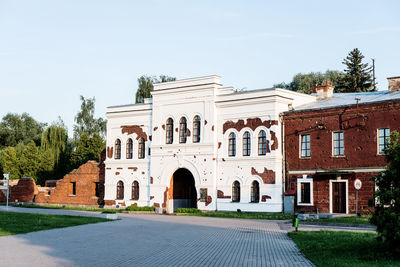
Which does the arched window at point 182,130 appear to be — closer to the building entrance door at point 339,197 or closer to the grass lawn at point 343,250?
the building entrance door at point 339,197

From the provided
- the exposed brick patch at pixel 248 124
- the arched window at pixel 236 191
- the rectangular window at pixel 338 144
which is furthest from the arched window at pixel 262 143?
the rectangular window at pixel 338 144

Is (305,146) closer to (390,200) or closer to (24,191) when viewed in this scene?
(390,200)

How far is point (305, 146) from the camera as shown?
34844 mm

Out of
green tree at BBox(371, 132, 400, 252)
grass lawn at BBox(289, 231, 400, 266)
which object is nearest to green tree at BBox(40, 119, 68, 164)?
grass lawn at BBox(289, 231, 400, 266)

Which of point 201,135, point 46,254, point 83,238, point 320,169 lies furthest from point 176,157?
point 46,254

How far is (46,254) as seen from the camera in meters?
14.6

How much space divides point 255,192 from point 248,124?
4696 mm

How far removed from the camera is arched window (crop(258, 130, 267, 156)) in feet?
117

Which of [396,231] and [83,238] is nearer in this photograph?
[396,231]

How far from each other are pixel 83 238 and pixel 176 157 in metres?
20.8

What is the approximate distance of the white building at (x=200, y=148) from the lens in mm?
35594

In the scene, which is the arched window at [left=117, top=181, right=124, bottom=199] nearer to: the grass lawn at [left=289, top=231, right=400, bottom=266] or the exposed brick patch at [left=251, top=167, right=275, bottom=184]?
the exposed brick patch at [left=251, top=167, right=275, bottom=184]

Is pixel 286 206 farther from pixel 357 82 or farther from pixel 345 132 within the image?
pixel 357 82

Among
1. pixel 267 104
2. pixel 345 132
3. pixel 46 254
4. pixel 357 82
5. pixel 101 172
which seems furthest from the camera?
pixel 357 82
